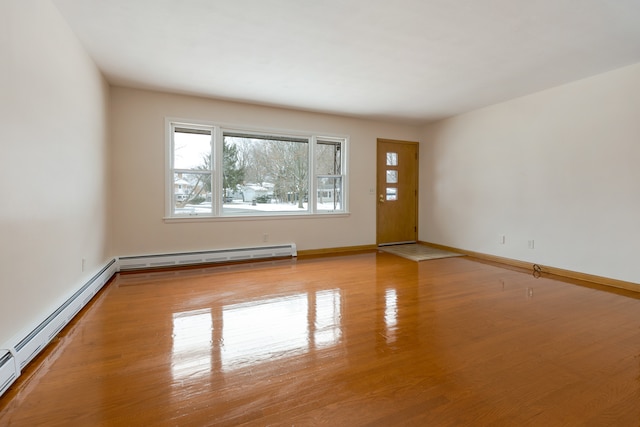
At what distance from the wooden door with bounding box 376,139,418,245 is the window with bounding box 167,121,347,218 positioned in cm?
92

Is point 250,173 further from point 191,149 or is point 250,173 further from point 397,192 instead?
point 397,192

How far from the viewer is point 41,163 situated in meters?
2.24

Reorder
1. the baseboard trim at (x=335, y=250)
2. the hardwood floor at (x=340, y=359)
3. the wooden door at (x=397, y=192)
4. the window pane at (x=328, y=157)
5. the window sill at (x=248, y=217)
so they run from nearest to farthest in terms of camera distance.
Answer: the hardwood floor at (x=340, y=359)
the window sill at (x=248, y=217)
the baseboard trim at (x=335, y=250)
the window pane at (x=328, y=157)
the wooden door at (x=397, y=192)

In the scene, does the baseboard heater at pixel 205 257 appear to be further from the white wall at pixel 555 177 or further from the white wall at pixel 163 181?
the white wall at pixel 555 177

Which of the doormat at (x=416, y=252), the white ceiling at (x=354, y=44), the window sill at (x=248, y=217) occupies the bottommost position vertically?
the doormat at (x=416, y=252)

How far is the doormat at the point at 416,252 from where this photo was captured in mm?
5305

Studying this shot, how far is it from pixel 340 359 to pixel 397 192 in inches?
194

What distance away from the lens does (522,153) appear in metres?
4.60

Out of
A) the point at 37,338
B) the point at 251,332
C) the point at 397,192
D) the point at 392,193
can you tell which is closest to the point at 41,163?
the point at 37,338

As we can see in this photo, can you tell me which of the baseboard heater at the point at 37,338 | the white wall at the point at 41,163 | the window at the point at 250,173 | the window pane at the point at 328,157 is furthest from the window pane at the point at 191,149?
Result: the baseboard heater at the point at 37,338

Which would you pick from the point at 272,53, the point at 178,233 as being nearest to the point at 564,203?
the point at 272,53

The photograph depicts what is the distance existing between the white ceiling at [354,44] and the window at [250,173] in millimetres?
803

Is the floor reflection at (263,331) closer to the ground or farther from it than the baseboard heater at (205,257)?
closer to the ground

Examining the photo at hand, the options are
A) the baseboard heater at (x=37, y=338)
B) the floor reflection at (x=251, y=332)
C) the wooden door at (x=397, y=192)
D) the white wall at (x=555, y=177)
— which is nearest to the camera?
the baseboard heater at (x=37, y=338)
